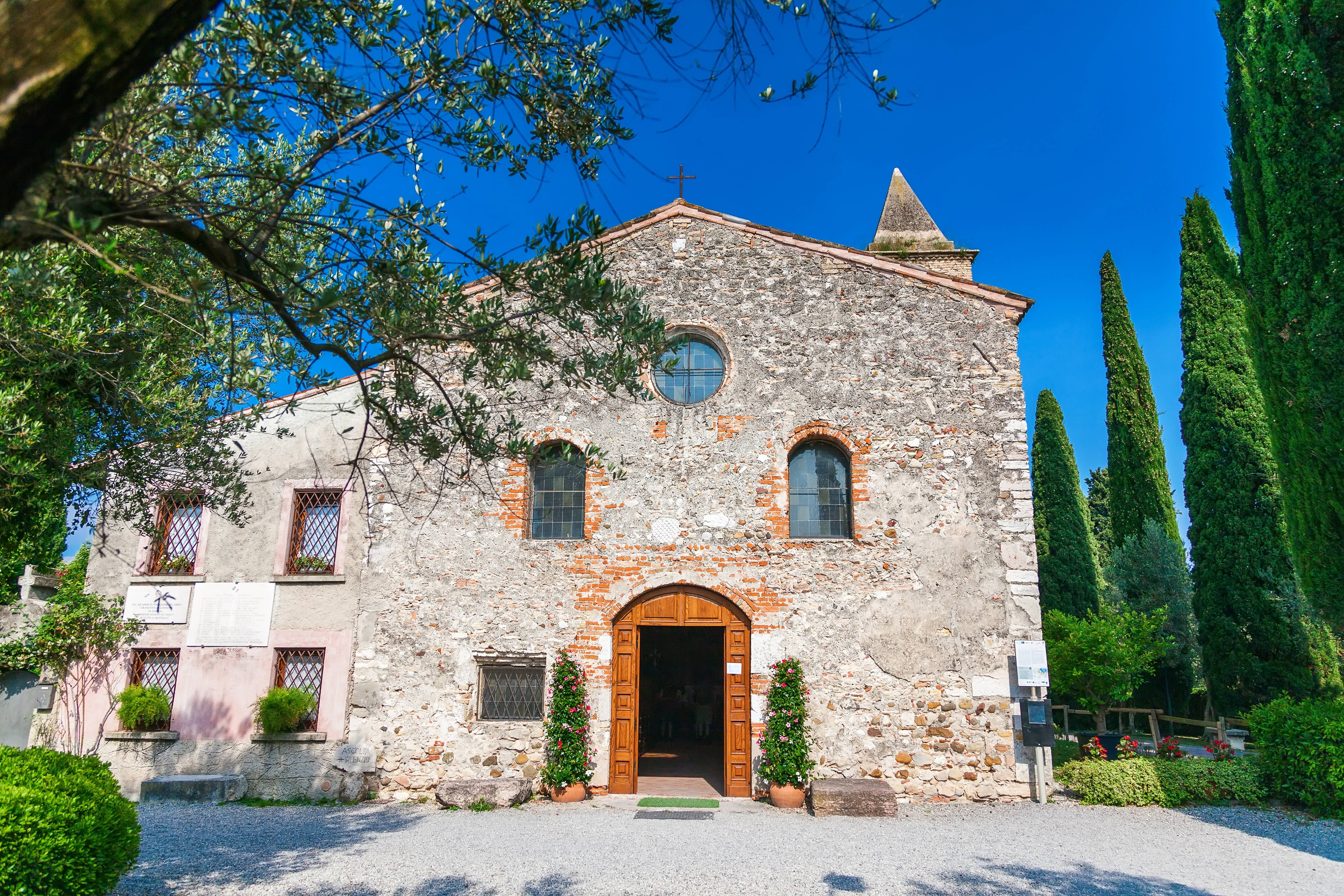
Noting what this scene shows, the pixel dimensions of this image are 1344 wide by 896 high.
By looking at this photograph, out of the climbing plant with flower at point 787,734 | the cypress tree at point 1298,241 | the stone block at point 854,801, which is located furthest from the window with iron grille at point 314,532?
the cypress tree at point 1298,241

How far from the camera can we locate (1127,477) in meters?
18.7

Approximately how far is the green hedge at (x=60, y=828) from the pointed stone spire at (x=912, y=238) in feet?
41.3

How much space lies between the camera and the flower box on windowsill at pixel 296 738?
10.4 meters

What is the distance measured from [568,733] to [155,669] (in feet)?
20.9

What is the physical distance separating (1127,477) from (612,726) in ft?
49.2

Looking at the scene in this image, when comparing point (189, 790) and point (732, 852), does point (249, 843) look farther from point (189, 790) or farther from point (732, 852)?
point (732, 852)

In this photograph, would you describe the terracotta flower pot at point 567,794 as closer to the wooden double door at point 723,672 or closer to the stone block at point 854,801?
the wooden double door at point 723,672

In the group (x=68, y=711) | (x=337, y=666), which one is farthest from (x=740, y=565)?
(x=68, y=711)

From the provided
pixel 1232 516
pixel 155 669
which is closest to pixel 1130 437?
pixel 1232 516

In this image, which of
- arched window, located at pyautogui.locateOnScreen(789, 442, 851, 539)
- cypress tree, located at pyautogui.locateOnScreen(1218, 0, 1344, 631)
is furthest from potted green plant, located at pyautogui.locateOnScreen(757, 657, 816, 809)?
cypress tree, located at pyautogui.locateOnScreen(1218, 0, 1344, 631)

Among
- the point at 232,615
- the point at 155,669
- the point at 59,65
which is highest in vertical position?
the point at 59,65

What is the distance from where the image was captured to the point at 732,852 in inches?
290

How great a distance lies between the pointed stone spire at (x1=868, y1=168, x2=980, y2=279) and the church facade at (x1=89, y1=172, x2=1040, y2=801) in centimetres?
358

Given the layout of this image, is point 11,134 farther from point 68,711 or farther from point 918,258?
point 918,258
